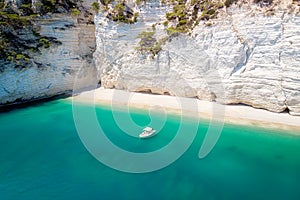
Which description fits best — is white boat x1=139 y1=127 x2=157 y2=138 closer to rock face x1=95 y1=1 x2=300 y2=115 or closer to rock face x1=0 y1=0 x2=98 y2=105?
rock face x1=95 y1=1 x2=300 y2=115

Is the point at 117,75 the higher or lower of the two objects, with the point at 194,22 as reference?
lower

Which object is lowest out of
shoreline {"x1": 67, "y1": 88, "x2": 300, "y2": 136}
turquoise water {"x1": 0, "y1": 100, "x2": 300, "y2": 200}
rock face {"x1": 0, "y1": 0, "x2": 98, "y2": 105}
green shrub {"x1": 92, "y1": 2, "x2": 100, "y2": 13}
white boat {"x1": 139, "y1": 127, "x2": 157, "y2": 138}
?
turquoise water {"x1": 0, "y1": 100, "x2": 300, "y2": 200}

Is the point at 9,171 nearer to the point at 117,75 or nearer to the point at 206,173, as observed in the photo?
the point at 206,173

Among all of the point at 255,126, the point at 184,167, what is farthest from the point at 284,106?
the point at 184,167

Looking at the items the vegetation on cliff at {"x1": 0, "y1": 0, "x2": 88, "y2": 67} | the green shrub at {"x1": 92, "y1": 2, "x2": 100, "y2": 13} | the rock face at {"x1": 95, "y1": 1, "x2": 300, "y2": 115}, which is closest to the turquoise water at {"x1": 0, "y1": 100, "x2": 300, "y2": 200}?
the rock face at {"x1": 95, "y1": 1, "x2": 300, "y2": 115}

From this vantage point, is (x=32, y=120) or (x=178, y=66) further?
(x=178, y=66)

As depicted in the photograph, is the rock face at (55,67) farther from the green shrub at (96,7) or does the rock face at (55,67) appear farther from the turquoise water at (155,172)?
the turquoise water at (155,172)
